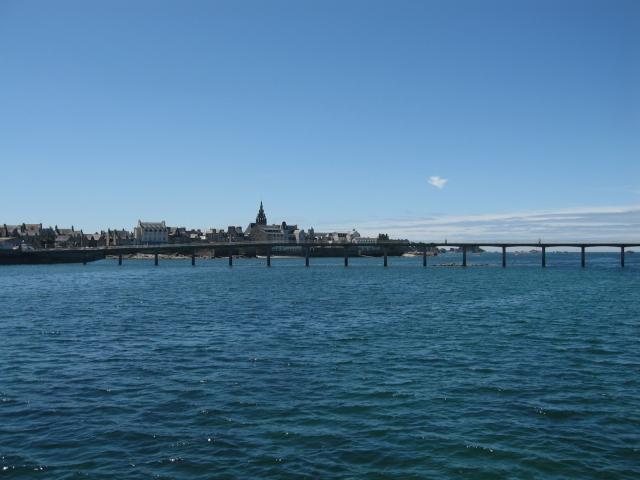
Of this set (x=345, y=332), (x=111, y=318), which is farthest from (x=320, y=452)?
(x=111, y=318)

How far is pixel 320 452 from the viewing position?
14656 mm

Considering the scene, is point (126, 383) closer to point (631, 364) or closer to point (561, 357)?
point (561, 357)

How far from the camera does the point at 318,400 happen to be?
1947cm

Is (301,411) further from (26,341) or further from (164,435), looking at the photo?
(26,341)

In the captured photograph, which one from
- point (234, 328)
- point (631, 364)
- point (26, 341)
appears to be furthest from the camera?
point (234, 328)

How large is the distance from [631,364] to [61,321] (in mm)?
38551

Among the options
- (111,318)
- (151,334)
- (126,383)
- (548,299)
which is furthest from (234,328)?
(548,299)

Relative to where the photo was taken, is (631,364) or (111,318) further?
(111,318)

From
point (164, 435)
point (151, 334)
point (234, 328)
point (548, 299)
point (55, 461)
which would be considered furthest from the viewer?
point (548, 299)

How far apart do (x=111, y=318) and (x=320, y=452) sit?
3337cm

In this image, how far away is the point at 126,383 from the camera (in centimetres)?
2161

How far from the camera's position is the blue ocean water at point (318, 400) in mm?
14039

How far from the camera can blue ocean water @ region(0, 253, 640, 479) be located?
46.1ft

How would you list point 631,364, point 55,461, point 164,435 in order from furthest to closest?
point 631,364
point 164,435
point 55,461
